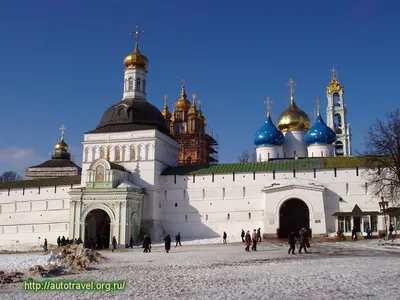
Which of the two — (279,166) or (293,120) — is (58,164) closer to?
(293,120)

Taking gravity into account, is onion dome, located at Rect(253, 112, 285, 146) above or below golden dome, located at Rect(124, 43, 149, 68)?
below

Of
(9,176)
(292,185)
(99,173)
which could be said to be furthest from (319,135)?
(9,176)

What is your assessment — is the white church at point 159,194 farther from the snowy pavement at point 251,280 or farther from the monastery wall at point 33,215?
the snowy pavement at point 251,280

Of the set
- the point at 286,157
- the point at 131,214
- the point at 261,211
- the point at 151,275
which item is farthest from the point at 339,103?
the point at 151,275

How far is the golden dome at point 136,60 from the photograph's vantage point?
37.4 m

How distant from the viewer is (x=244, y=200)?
32.0 meters

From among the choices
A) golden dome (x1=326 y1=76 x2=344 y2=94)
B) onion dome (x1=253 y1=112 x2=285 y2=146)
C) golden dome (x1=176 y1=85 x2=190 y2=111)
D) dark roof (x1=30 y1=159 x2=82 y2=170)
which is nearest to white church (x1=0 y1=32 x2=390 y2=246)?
onion dome (x1=253 y1=112 x2=285 y2=146)

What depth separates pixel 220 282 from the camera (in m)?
10.6

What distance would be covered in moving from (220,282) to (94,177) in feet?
70.6

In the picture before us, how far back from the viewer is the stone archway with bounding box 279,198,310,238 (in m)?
31.5

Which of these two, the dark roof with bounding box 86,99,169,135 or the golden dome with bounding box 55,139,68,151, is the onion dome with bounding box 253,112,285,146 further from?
the golden dome with bounding box 55,139,68,151

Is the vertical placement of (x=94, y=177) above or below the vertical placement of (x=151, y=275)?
above

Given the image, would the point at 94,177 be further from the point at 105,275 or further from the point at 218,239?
the point at 105,275

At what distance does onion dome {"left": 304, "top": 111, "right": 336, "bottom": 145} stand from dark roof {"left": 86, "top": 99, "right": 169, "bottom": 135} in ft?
39.7
